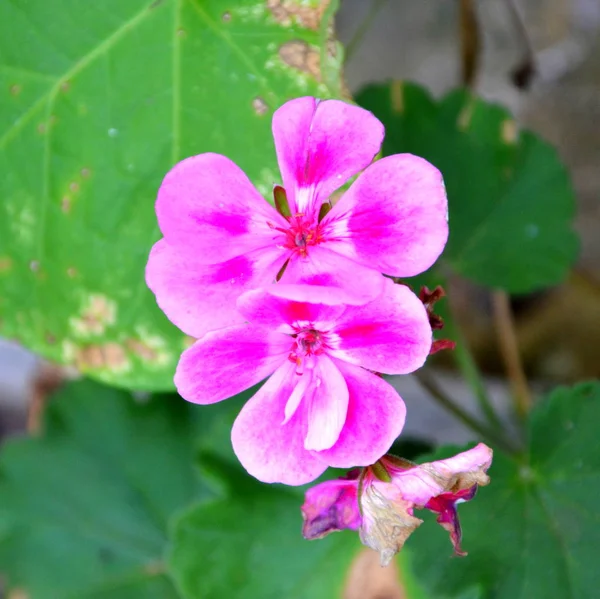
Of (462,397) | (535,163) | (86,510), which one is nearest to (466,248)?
(535,163)

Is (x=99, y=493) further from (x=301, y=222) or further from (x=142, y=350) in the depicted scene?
(x=301, y=222)

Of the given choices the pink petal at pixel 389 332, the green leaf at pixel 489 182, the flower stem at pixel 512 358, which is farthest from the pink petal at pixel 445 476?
the flower stem at pixel 512 358

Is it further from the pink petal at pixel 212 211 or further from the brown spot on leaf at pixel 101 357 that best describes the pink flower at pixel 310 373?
the brown spot on leaf at pixel 101 357

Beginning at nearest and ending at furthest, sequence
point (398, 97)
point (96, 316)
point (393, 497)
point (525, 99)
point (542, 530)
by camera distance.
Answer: point (393, 497) → point (542, 530) → point (96, 316) → point (398, 97) → point (525, 99)

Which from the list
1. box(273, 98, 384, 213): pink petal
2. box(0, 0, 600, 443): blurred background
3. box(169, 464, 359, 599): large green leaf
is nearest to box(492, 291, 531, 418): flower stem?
box(0, 0, 600, 443): blurred background

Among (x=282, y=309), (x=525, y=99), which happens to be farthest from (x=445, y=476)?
(x=525, y=99)

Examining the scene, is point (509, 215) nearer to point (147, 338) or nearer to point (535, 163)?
point (535, 163)
